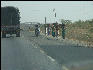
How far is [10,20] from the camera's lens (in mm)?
44781

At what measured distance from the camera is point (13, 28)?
4525 centimetres

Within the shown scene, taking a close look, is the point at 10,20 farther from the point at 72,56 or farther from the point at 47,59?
the point at 47,59

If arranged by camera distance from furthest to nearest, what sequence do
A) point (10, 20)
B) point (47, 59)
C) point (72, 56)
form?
point (10, 20) < point (72, 56) < point (47, 59)

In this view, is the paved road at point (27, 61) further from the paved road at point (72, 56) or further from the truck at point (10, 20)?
the truck at point (10, 20)

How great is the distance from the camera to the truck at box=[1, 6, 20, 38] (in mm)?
43594

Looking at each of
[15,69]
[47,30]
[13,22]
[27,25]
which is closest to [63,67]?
[15,69]

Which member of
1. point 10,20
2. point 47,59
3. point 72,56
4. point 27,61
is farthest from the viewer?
point 10,20

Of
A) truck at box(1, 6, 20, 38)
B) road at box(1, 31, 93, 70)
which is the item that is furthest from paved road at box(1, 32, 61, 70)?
truck at box(1, 6, 20, 38)

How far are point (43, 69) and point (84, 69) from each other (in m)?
1.62

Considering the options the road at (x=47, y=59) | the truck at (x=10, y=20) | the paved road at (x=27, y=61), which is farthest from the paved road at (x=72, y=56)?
the truck at (x=10, y=20)

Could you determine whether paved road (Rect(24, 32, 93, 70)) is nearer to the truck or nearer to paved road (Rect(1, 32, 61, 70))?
paved road (Rect(1, 32, 61, 70))

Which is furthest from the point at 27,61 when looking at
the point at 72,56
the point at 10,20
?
the point at 10,20

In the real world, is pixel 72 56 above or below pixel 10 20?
below

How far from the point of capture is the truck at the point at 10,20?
43.6 metres
